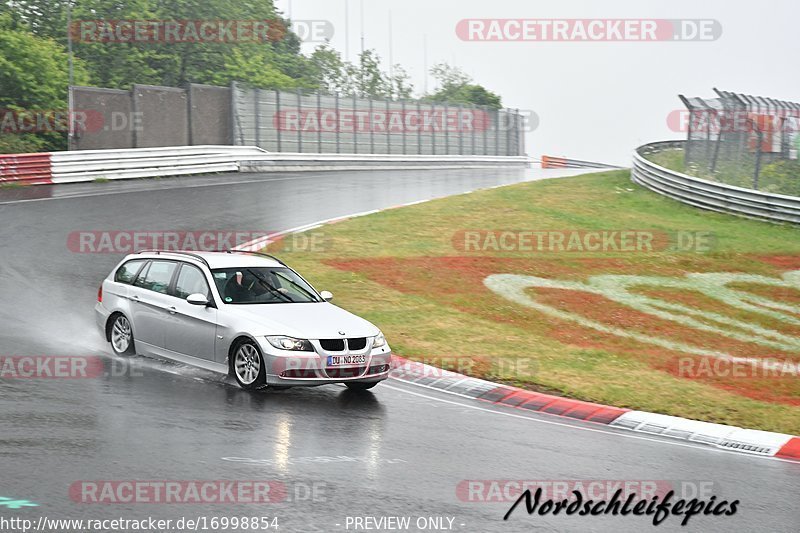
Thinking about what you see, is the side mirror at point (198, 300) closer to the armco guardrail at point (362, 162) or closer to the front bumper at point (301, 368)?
the front bumper at point (301, 368)

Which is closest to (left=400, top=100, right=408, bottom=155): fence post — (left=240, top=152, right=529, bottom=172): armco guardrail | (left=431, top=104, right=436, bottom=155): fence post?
(left=240, top=152, right=529, bottom=172): armco guardrail

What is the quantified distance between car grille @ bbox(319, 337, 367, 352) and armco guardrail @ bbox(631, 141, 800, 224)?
19.4 metres

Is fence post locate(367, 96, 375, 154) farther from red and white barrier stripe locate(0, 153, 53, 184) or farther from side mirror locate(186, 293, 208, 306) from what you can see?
side mirror locate(186, 293, 208, 306)

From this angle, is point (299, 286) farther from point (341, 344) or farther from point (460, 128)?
point (460, 128)

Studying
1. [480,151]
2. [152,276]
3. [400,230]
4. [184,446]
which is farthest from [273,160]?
[184,446]

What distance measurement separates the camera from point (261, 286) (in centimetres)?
1260

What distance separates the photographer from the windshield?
40.1 feet

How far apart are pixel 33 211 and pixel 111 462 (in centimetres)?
1745

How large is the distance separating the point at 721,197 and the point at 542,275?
11.1 meters

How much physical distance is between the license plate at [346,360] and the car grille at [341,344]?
8 cm

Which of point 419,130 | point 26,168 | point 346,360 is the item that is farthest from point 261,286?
point 419,130

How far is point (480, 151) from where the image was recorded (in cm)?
5825

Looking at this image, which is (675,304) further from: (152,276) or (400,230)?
(152,276)

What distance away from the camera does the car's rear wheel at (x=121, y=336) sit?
13062mm
